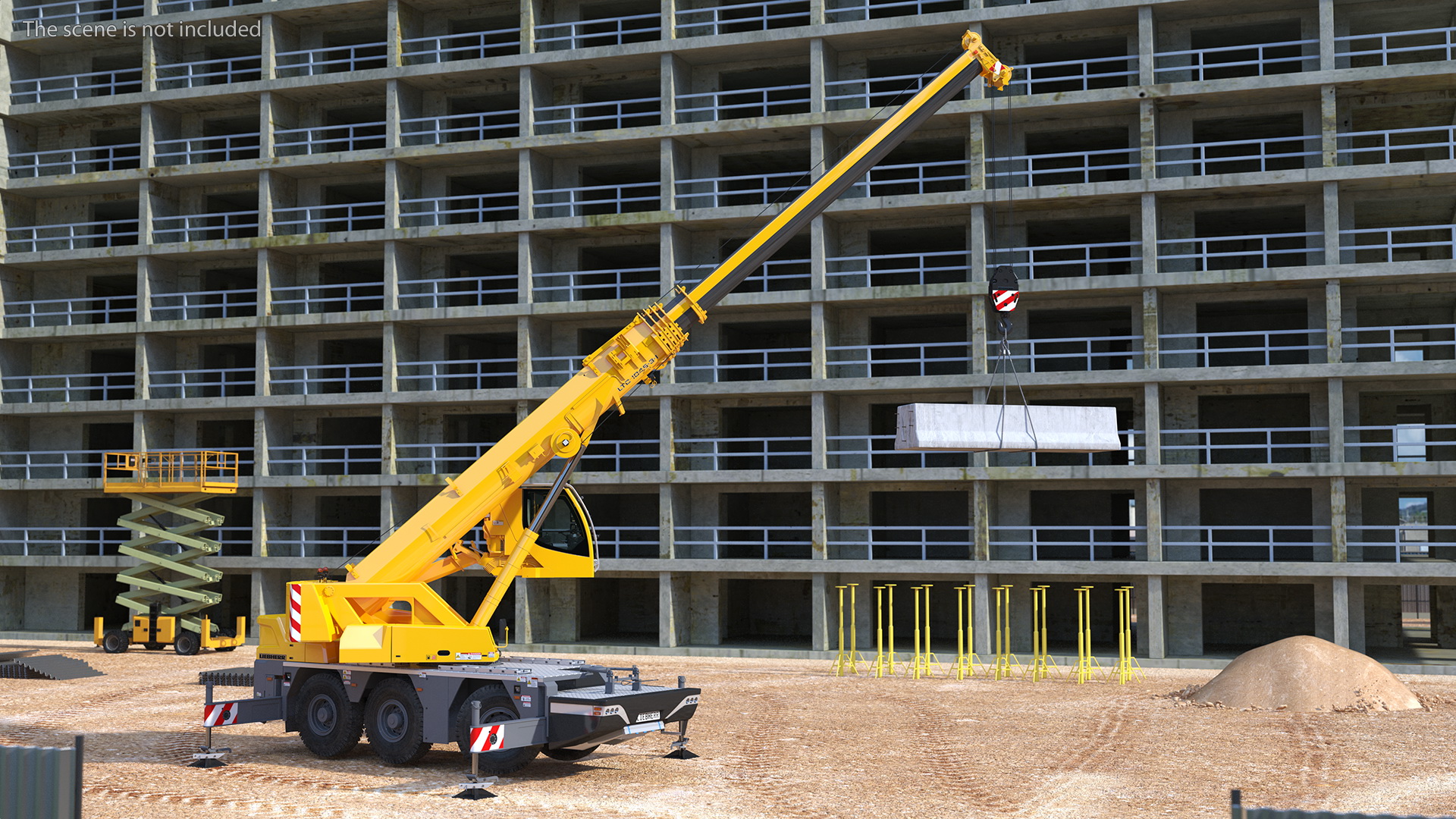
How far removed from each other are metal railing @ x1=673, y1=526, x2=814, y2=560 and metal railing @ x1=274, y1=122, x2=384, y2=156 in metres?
14.3

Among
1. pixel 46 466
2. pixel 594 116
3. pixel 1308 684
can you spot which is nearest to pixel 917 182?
pixel 594 116

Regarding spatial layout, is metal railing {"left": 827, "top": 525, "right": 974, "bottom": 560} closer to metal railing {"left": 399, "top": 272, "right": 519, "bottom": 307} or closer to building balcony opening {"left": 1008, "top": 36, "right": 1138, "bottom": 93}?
metal railing {"left": 399, "top": 272, "right": 519, "bottom": 307}

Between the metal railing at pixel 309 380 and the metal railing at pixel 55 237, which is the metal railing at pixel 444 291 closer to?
the metal railing at pixel 309 380

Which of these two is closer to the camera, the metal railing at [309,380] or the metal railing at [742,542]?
the metal railing at [742,542]

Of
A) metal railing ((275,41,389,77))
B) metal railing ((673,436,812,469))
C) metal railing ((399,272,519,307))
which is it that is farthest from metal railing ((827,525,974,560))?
metal railing ((275,41,389,77))

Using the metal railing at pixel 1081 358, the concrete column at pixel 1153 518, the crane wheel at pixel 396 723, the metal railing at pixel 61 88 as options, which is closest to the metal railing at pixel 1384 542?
the concrete column at pixel 1153 518

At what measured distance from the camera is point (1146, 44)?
3002cm

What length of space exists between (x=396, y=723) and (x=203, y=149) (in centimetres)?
2986

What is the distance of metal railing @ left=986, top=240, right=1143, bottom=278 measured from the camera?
102 ft

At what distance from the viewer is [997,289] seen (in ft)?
63.3

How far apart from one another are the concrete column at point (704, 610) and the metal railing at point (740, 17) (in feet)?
47.4

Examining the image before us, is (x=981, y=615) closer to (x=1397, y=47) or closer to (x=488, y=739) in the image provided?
(x=1397, y=47)

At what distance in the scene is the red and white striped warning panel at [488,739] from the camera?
1327 cm

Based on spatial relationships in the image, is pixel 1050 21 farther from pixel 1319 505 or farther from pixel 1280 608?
pixel 1280 608
